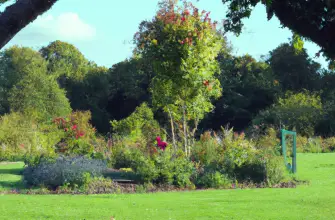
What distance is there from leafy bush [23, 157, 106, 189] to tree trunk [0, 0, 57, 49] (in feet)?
36.0

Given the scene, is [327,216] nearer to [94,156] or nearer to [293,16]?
[293,16]

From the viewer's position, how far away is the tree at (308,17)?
6.15m

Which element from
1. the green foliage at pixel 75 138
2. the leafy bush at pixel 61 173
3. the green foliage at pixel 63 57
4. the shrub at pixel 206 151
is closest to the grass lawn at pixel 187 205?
the leafy bush at pixel 61 173

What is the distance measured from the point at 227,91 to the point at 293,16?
3578cm

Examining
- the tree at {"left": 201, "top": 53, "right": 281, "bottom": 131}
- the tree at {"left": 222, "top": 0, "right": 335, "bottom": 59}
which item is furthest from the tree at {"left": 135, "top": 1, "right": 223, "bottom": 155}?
the tree at {"left": 201, "top": 53, "right": 281, "bottom": 131}

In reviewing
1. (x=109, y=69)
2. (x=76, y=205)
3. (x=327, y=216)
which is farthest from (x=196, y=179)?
(x=109, y=69)

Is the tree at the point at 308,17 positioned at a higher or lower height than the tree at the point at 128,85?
lower

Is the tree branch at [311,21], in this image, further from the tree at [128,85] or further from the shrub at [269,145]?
the tree at [128,85]

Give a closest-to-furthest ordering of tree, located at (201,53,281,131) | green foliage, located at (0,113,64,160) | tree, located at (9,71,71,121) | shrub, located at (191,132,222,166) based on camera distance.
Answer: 1. shrub, located at (191,132,222,166)
2. green foliage, located at (0,113,64,160)
3. tree, located at (9,71,71,121)
4. tree, located at (201,53,281,131)

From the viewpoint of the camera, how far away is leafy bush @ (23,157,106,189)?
15.4m

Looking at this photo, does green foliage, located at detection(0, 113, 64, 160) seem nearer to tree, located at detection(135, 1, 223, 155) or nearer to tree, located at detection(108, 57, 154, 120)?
tree, located at detection(135, 1, 223, 155)

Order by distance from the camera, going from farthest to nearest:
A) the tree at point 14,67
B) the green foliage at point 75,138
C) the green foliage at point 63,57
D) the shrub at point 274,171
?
the green foliage at point 63,57, the tree at point 14,67, the green foliage at point 75,138, the shrub at point 274,171

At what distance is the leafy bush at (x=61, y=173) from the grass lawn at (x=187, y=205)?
1.60 meters

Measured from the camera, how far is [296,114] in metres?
35.5
